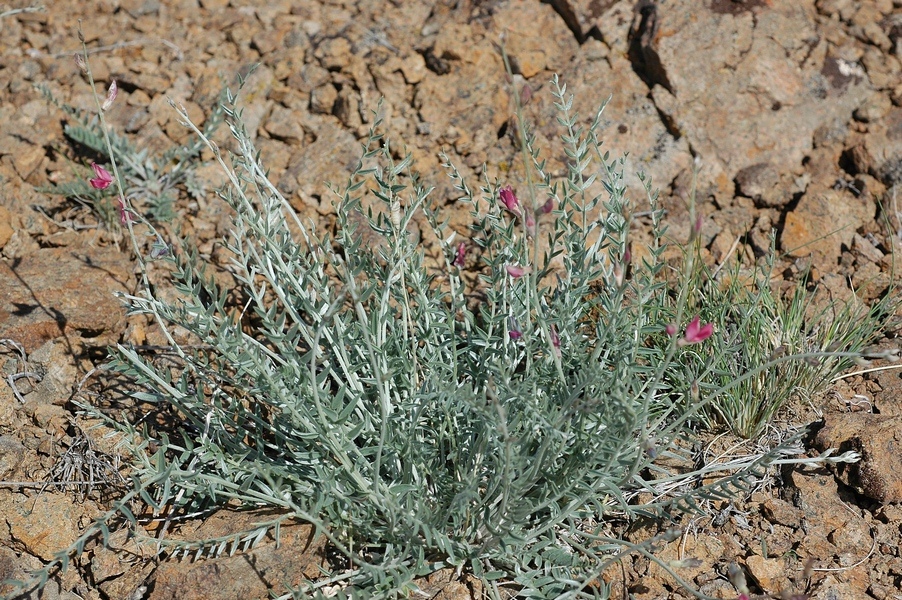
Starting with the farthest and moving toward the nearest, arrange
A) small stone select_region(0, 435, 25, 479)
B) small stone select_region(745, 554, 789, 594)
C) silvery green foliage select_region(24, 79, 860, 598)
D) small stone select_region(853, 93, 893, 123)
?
small stone select_region(853, 93, 893, 123) < small stone select_region(0, 435, 25, 479) < small stone select_region(745, 554, 789, 594) < silvery green foliage select_region(24, 79, 860, 598)

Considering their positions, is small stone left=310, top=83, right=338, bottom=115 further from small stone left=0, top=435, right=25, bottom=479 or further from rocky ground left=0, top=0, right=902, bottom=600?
small stone left=0, top=435, right=25, bottom=479

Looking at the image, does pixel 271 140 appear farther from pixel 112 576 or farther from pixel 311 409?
pixel 112 576

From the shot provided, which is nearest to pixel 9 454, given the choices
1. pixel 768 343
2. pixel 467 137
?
pixel 467 137

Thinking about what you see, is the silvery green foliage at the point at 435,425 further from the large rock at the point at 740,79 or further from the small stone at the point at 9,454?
the large rock at the point at 740,79

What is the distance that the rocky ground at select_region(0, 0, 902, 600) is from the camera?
98.1 inches

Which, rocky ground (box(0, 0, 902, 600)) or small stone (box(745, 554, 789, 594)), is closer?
small stone (box(745, 554, 789, 594))

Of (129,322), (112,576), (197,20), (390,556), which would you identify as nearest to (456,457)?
(390,556)

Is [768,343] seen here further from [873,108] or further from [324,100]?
[324,100]

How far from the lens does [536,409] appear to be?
2.11 meters

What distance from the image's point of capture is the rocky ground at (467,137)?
2.49 metres

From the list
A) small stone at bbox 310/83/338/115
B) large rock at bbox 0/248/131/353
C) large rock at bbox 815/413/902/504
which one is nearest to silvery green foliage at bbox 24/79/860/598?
large rock at bbox 815/413/902/504

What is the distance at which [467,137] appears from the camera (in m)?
3.67

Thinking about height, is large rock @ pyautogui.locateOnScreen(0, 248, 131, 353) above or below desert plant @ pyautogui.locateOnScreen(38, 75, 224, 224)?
below

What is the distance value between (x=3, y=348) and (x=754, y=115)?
3268 mm
